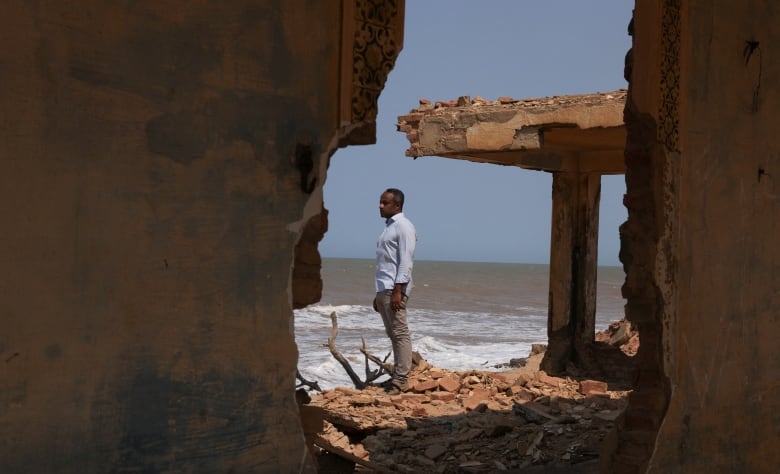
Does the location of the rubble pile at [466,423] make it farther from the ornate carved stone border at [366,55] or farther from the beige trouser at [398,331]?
the ornate carved stone border at [366,55]

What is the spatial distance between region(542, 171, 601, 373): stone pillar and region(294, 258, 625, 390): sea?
230cm

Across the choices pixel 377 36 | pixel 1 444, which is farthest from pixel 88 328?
pixel 377 36

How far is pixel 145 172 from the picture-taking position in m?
2.62

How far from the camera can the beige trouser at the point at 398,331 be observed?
8.34 metres

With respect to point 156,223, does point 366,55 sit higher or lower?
higher

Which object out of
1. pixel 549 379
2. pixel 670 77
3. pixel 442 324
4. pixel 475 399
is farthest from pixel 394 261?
pixel 442 324

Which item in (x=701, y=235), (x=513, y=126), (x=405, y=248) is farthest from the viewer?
(x=513, y=126)

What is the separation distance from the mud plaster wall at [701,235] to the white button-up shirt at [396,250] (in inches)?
139

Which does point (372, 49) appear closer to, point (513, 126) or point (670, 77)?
point (670, 77)

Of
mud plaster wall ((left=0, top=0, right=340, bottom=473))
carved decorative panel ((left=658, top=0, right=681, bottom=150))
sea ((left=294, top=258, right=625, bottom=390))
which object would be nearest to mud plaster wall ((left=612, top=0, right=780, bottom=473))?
carved decorative panel ((left=658, top=0, right=681, bottom=150))

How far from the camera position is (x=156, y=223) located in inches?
104

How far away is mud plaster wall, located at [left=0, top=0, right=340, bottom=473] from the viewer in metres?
2.43

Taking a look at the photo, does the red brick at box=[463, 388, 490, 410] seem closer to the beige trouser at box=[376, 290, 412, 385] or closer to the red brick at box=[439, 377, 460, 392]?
the red brick at box=[439, 377, 460, 392]

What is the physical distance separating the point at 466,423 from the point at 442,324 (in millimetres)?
21541
